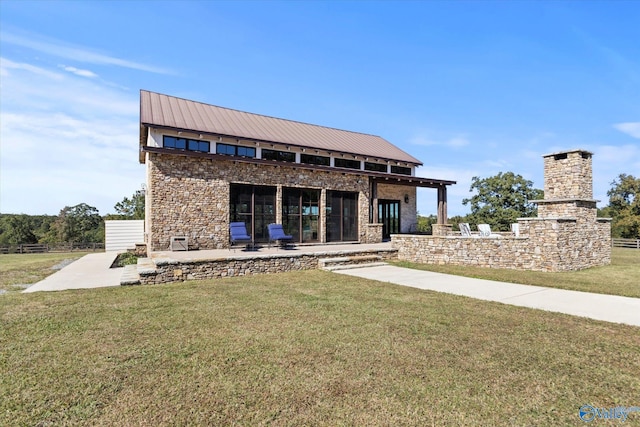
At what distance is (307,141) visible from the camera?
1834 centimetres

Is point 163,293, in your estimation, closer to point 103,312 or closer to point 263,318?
point 103,312

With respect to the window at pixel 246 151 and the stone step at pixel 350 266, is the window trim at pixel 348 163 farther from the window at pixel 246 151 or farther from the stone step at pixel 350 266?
the stone step at pixel 350 266

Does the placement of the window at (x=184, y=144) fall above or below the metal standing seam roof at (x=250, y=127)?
below

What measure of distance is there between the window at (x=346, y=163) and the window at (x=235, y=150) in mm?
5032

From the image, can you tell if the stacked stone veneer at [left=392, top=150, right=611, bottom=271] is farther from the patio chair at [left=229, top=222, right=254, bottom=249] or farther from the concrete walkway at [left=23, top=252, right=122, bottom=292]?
the concrete walkway at [left=23, top=252, right=122, bottom=292]

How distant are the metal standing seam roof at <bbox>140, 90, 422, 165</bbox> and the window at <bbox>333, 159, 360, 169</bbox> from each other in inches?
20.9

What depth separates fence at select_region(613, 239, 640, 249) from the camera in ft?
77.3

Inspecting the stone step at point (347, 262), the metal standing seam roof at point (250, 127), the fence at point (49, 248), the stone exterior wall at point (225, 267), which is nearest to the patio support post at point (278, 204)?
the metal standing seam roof at point (250, 127)

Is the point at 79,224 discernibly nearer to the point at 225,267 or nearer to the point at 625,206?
the point at 225,267

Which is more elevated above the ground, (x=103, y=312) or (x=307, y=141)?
(x=307, y=141)

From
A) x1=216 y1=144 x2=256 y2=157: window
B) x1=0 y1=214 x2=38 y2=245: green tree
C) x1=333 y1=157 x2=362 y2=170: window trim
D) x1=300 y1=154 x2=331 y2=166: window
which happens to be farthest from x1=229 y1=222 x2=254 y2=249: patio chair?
x1=0 y1=214 x2=38 y2=245: green tree

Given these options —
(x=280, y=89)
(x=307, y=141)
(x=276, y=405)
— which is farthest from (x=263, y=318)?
(x=307, y=141)

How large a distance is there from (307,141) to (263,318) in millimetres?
14732

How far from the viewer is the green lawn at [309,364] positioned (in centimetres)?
239
